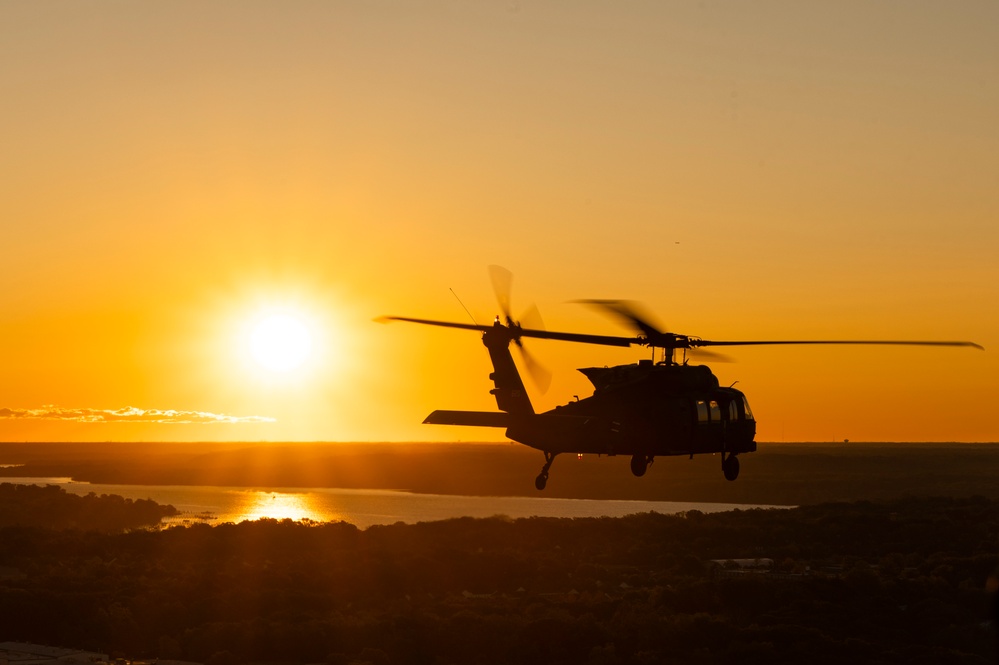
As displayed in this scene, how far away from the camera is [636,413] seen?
33375 mm

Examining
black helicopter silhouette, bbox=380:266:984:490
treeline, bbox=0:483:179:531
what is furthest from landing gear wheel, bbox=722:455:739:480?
treeline, bbox=0:483:179:531

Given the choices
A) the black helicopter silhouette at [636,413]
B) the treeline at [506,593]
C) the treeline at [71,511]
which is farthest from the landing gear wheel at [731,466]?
the treeline at [71,511]

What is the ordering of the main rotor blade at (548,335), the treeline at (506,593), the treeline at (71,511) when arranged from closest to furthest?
1. the main rotor blade at (548,335)
2. the treeline at (506,593)
3. the treeline at (71,511)

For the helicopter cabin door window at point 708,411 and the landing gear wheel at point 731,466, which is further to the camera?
the landing gear wheel at point 731,466

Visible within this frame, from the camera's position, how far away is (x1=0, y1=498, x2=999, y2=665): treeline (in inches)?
2926

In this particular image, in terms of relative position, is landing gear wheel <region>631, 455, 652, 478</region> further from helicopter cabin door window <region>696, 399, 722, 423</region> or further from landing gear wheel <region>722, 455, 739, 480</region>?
landing gear wheel <region>722, 455, 739, 480</region>

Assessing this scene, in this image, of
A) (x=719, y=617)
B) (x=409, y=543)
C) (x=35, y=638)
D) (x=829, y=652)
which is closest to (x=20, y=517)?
(x=409, y=543)

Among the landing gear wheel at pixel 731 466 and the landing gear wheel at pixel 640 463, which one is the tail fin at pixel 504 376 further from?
the landing gear wheel at pixel 731 466

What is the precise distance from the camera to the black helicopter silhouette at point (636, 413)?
33188mm

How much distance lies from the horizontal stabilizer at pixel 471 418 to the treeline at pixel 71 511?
124 metres

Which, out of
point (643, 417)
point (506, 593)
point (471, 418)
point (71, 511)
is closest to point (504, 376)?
point (471, 418)

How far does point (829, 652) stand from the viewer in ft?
244

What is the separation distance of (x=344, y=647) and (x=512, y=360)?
44427 mm

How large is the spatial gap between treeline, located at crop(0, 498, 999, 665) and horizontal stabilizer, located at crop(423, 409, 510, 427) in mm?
41586
